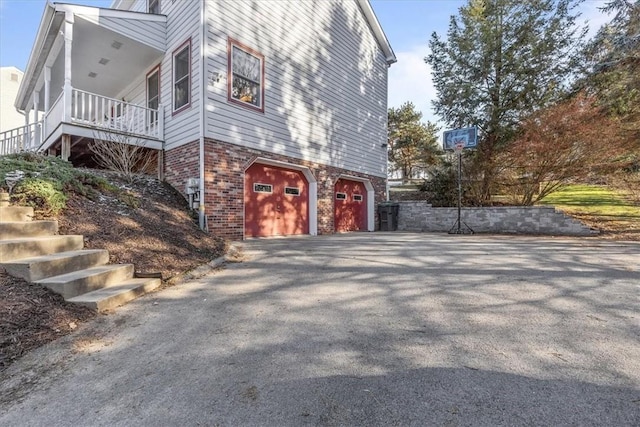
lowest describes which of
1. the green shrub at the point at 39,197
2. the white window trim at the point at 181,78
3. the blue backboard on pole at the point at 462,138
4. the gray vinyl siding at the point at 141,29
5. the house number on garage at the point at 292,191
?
the green shrub at the point at 39,197

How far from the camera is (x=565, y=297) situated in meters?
3.62

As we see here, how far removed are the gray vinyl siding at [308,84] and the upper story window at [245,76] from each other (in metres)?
0.20

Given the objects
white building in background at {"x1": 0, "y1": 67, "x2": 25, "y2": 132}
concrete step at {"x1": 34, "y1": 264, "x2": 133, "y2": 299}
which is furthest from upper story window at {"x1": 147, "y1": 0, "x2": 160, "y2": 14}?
white building in background at {"x1": 0, "y1": 67, "x2": 25, "y2": 132}

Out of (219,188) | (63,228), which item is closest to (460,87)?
(219,188)

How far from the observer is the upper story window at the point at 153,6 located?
1015 centimetres

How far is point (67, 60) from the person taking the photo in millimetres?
7777

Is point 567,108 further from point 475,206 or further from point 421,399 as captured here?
point 421,399

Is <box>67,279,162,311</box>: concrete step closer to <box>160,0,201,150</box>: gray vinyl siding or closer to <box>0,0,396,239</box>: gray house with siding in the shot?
<box>0,0,396,239</box>: gray house with siding

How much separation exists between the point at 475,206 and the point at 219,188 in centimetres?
959

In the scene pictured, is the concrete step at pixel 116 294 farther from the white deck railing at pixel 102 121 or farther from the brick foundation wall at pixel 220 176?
the white deck railing at pixel 102 121

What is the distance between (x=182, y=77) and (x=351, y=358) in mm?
8625

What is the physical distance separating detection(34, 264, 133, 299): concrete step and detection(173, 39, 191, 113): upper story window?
213 inches

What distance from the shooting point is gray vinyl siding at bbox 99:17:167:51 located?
8.19 m

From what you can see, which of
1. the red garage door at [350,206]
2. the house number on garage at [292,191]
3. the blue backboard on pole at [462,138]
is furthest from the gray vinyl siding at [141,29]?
the blue backboard on pole at [462,138]
